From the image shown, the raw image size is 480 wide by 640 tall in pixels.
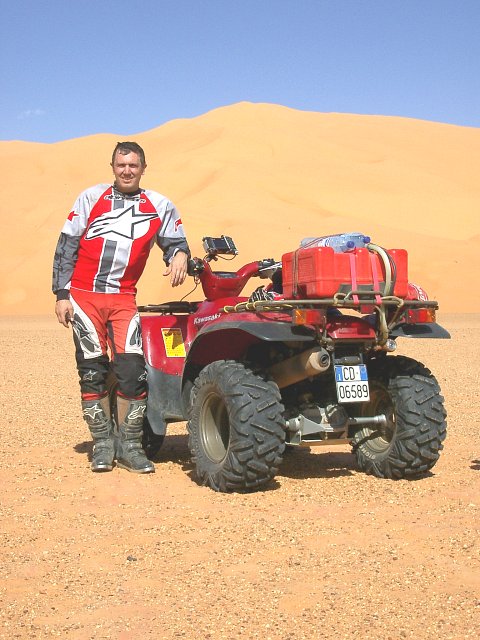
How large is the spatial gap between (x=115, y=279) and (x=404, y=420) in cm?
220

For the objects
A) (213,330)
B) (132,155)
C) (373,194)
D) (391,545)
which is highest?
(373,194)

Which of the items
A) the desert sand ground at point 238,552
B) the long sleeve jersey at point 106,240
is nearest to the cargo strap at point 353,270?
the desert sand ground at point 238,552

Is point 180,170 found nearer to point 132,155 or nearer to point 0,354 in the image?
point 0,354

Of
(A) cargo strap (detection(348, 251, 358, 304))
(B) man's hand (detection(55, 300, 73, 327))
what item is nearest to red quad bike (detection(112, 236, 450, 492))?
(A) cargo strap (detection(348, 251, 358, 304))

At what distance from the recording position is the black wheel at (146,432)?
7027mm

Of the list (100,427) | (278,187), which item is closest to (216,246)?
(100,427)

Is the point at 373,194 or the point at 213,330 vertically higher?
the point at 373,194

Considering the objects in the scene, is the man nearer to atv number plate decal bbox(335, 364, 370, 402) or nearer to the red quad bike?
the red quad bike

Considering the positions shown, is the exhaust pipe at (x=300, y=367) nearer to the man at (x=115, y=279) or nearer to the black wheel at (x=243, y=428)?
the black wheel at (x=243, y=428)

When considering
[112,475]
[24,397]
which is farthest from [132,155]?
[24,397]

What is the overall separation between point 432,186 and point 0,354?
40.0 m

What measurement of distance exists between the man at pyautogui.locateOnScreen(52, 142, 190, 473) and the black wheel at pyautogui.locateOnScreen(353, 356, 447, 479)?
154 centimetres

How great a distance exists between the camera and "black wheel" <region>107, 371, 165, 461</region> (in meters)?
7.03

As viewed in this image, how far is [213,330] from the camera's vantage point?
587cm
